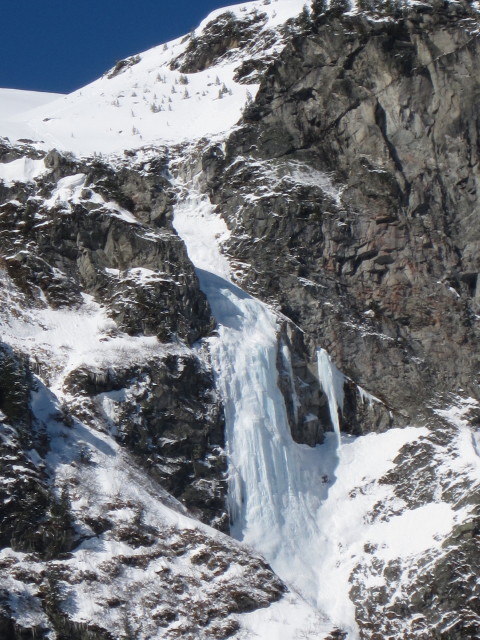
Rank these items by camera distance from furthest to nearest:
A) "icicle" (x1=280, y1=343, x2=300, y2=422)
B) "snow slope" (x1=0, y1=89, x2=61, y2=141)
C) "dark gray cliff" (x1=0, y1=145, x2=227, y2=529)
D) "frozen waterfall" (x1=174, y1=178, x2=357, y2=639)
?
"snow slope" (x1=0, y1=89, x2=61, y2=141)
"icicle" (x1=280, y1=343, x2=300, y2=422)
"dark gray cliff" (x1=0, y1=145, x2=227, y2=529)
"frozen waterfall" (x1=174, y1=178, x2=357, y2=639)

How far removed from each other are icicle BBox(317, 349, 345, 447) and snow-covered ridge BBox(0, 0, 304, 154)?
1173 centimetres

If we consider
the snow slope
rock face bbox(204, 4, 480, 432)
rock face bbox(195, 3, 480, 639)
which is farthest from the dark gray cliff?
rock face bbox(204, 4, 480, 432)

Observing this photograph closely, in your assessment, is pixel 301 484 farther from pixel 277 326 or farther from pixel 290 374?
pixel 277 326

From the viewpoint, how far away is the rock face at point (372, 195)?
4272 cm

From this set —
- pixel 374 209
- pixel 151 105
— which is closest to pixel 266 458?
pixel 374 209

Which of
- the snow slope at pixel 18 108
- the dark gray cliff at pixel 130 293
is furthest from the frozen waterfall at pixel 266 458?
the snow slope at pixel 18 108

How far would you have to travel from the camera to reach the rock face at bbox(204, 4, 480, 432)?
4272 cm

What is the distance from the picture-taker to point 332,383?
1622 inches

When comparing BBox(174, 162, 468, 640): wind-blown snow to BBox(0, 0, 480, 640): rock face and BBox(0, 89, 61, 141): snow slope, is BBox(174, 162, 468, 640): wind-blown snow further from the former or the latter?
BBox(0, 89, 61, 141): snow slope

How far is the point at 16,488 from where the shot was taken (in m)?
32.4

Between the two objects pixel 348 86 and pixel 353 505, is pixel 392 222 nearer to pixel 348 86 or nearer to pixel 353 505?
pixel 348 86

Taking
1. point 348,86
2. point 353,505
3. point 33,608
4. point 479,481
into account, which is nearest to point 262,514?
point 353,505

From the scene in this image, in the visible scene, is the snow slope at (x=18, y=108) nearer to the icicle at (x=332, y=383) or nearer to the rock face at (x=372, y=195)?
the rock face at (x=372, y=195)

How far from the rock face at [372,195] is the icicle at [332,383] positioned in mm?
492
